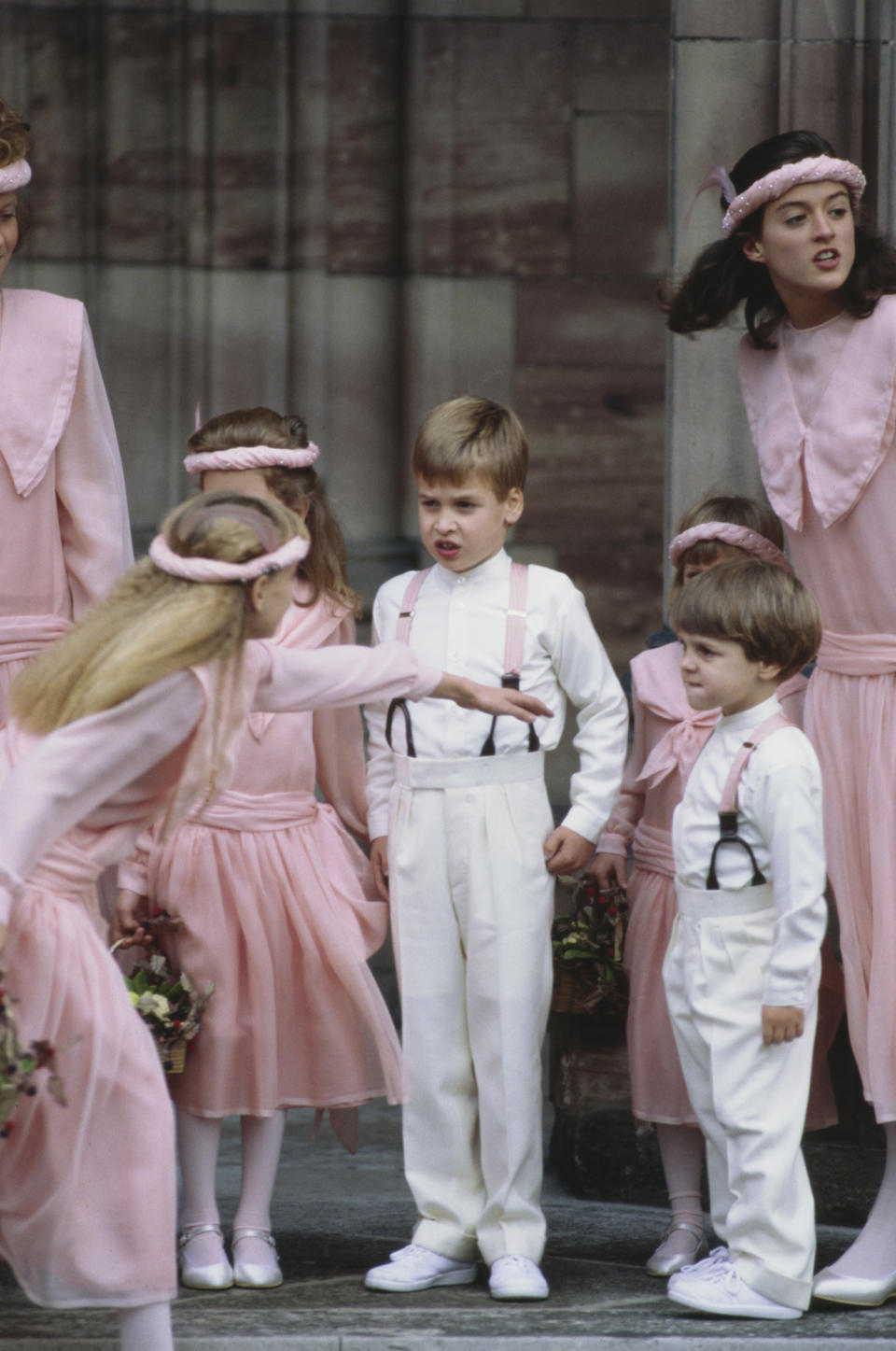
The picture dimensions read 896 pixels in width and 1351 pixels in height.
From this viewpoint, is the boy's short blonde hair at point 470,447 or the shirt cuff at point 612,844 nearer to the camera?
the boy's short blonde hair at point 470,447

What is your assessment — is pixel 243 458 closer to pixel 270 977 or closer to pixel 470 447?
pixel 470 447

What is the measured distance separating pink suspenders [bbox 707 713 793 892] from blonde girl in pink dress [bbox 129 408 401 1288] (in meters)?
0.81

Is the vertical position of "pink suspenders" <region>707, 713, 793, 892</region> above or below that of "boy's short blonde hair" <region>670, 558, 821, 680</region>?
below

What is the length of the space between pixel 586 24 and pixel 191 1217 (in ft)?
13.9

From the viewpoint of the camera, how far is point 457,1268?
4.36 m

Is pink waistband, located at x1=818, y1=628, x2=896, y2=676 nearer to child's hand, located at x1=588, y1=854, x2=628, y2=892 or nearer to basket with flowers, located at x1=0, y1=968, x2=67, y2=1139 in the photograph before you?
child's hand, located at x1=588, y1=854, x2=628, y2=892

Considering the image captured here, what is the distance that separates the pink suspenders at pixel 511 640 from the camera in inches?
171

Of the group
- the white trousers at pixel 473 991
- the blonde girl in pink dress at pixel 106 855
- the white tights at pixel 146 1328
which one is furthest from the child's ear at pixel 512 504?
the white tights at pixel 146 1328

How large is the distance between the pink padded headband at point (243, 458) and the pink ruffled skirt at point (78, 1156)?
129 cm

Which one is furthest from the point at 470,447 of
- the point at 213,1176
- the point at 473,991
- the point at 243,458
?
A: the point at 213,1176

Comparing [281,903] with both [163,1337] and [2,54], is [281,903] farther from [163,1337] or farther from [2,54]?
[2,54]

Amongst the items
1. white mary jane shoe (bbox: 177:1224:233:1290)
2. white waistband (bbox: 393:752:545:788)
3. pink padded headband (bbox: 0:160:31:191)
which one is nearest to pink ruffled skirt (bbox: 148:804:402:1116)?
white mary jane shoe (bbox: 177:1224:233:1290)

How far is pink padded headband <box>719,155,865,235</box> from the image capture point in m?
4.27

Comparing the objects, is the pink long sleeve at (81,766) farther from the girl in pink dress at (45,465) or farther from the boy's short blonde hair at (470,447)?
the boy's short blonde hair at (470,447)
